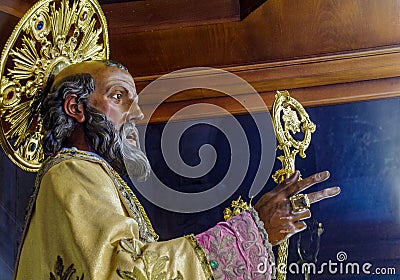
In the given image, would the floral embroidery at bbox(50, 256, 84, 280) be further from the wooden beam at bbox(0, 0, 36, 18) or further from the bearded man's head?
the wooden beam at bbox(0, 0, 36, 18)

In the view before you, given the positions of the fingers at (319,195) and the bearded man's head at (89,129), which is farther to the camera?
the bearded man's head at (89,129)

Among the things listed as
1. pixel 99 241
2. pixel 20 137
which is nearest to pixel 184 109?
pixel 20 137

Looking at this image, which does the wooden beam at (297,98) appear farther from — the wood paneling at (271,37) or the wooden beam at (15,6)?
the wooden beam at (15,6)

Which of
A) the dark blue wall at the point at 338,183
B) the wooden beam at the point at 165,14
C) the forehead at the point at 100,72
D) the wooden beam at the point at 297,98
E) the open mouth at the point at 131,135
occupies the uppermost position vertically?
the wooden beam at the point at 165,14

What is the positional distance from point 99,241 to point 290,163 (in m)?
0.62

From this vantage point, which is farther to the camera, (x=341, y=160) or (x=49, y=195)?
(x=341, y=160)

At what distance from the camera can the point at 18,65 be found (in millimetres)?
2582

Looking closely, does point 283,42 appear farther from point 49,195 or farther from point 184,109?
point 49,195

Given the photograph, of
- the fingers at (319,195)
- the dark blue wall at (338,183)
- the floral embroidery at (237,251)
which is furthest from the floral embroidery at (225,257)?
the dark blue wall at (338,183)

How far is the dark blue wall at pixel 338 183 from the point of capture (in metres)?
3.08

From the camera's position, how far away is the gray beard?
2.34 meters

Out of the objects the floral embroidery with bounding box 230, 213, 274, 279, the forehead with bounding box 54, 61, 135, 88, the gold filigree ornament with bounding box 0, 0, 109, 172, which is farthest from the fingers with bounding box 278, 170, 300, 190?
the gold filigree ornament with bounding box 0, 0, 109, 172

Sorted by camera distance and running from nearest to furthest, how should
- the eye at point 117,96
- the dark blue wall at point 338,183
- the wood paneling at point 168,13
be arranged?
the eye at point 117,96
the dark blue wall at point 338,183
the wood paneling at point 168,13

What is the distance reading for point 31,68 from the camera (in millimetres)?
2604
